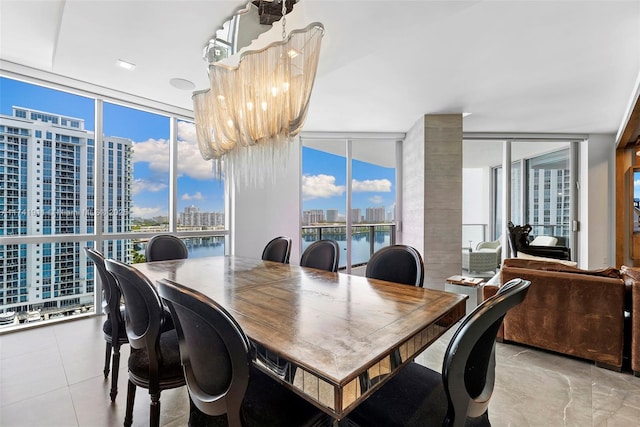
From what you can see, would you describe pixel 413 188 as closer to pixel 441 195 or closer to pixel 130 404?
pixel 441 195

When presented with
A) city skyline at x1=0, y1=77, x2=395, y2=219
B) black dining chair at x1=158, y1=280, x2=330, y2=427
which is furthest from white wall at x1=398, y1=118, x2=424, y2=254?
black dining chair at x1=158, y1=280, x2=330, y2=427

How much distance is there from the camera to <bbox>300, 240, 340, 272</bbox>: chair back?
2.74 meters

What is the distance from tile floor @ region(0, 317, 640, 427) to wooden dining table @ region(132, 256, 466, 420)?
85 centimetres

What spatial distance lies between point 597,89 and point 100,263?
16.8 ft

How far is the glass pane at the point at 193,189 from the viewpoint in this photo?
4.44 meters

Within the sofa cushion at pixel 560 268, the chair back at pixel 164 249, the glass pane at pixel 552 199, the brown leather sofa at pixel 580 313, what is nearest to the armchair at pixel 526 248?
the glass pane at pixel 552 199

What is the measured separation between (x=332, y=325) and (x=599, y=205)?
6129 mm

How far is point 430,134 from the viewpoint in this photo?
13.9ft

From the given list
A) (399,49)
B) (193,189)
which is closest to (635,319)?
(399,49)

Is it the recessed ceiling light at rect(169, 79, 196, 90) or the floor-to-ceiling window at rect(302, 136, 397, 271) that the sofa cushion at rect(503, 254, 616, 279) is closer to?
the floor-to-ceiling window at rect(302, 136, 397, 271)

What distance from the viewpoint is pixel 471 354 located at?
3.04 feet

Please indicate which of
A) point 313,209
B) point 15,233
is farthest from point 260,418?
point 313,209

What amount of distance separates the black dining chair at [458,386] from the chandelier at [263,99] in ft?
5.22

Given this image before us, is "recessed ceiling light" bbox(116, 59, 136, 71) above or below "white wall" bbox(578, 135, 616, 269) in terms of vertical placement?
above
